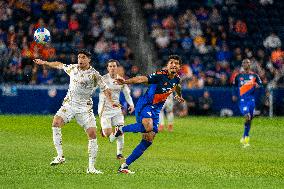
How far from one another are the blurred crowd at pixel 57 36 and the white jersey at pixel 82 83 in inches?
770

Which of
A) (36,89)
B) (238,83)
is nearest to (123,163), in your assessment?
(238,83)

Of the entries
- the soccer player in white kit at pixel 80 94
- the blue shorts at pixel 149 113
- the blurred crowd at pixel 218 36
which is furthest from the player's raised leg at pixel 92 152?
the blurred crowd at pixel 218 36

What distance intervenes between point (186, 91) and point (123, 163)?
72.2 feet

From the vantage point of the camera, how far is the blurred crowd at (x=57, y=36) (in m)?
38.0

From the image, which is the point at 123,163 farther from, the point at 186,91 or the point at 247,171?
the point at 186,91

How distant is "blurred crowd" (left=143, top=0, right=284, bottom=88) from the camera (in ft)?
135

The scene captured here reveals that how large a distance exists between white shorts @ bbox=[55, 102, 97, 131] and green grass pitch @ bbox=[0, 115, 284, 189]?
1019 mm

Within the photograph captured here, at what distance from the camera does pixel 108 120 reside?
21.3 metres

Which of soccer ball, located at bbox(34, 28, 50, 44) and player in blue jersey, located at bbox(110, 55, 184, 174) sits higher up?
soccer ball, located at bbox(34, 28, 50, 44)

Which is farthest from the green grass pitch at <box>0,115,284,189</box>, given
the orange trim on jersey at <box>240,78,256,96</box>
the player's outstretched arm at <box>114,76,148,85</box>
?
the player's outstretched arm at <box>114,76,148,85</box>

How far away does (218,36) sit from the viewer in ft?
143

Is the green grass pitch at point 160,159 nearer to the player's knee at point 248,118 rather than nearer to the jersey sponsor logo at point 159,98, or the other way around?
the player's knee at point 248,118

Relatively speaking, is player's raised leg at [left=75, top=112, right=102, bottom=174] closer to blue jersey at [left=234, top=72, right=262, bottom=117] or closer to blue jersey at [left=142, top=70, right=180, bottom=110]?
blue jersey at [left=142, top=70, right=180, bottom=110]

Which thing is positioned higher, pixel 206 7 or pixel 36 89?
pixel 206 7
